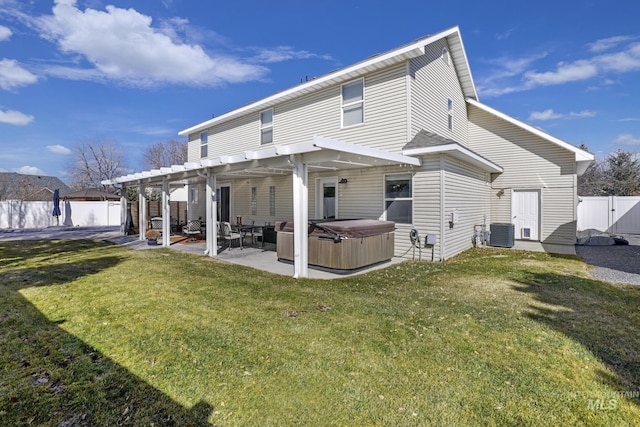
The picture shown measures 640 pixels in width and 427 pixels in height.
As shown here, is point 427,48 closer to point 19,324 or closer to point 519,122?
point 519,122

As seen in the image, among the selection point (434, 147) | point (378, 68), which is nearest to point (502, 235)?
point (434, 147)

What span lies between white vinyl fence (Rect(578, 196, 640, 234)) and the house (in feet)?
16.4

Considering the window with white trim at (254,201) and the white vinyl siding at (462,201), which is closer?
the white vinyl siding at (462,201)

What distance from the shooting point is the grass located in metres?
2.43

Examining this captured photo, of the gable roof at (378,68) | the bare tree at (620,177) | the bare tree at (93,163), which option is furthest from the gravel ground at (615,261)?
the bare tree at (93,163)

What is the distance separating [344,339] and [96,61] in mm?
18984

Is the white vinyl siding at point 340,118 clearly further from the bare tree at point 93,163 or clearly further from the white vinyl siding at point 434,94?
the bare tree at point 93,163

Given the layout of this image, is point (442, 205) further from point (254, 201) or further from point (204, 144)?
point (204, 144)

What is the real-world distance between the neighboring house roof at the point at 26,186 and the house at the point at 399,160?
25.0 meters

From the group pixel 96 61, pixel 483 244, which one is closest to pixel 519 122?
pixel 483 244

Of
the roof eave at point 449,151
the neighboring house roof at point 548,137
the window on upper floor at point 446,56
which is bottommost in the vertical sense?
the roof eave at point 449,151

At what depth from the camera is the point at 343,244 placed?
7.04 metres

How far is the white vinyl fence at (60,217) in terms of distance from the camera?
65.3 ft
